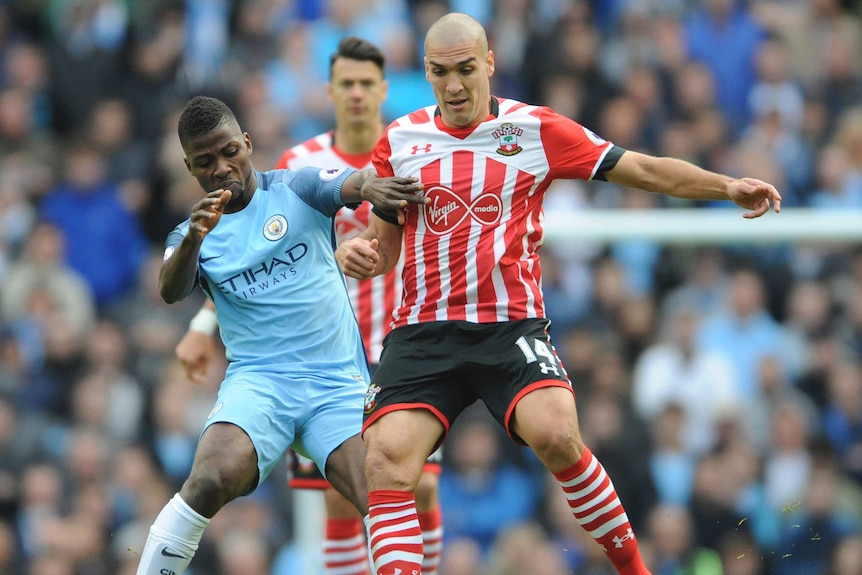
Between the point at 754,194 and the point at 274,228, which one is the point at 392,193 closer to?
the point at 274,228

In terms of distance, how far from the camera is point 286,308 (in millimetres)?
6477

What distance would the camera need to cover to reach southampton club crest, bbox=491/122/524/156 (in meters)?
6.32

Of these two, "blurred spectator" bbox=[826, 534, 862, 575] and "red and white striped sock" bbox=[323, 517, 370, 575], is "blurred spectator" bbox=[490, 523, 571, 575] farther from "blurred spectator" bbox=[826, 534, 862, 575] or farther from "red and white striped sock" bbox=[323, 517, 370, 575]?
"red and white striped sock" bbox=[323, 517, 370, 575]

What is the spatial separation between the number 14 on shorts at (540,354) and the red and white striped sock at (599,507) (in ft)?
1.27

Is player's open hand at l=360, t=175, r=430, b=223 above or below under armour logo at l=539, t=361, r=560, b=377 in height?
above

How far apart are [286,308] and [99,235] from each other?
5.79 meters

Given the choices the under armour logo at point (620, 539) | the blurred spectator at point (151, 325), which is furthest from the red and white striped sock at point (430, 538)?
the blurred spectator at point (151, 325)

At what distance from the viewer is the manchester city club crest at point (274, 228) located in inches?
255

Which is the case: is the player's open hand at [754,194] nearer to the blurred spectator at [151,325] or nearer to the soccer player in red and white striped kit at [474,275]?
the soccer player in red and white striped kit at [474,275]

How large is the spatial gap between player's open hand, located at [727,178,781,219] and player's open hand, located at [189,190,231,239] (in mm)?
2111

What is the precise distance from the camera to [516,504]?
10.2 metres

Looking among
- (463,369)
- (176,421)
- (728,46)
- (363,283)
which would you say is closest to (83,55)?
(176,421)

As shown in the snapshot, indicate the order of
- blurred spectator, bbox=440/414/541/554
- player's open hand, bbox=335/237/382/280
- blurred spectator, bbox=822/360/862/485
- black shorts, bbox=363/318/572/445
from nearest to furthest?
player's open hand, bbox=335/237/382/280
black shorts, bbox=363/318/572/445
blurred spectator, bbox=440/414/541/554
blurred spectator, bbox=822/360/862/485

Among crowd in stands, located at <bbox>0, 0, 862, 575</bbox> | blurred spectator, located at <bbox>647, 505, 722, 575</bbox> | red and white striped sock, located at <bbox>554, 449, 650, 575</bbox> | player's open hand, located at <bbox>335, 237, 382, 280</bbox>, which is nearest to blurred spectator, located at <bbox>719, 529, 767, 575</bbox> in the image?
crowd in stands, located at <bbox>0, 0, 862, 575</bbox>
